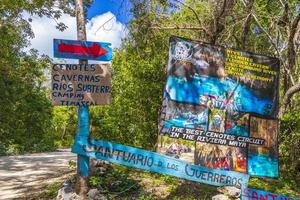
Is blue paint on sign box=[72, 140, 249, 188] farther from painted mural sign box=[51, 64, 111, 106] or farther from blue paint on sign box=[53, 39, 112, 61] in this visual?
blue paint on sign box=[53, 39, 112, 61]

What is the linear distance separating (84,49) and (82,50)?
0.04 meters

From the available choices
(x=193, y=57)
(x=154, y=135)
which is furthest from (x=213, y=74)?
(x=154, y=135)

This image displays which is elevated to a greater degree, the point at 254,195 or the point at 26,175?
the point at 254,195

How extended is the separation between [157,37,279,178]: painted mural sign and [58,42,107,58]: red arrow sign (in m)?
1.68

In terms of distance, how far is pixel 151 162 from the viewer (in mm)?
6734

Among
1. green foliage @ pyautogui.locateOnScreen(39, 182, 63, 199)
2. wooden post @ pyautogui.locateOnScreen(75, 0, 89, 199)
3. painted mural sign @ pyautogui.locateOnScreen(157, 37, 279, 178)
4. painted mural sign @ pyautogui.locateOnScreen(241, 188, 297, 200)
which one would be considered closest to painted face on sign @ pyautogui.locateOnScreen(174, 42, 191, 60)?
painted mural sign @ pyautogui.locateOnScreen(157, 37, 279, 178)

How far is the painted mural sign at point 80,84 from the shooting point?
21.2 ft

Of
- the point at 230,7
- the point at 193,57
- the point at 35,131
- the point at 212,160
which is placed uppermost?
the point at 230,7

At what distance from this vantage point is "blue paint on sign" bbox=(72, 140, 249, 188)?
21.7ft

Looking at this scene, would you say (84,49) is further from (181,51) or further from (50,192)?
(50,192)

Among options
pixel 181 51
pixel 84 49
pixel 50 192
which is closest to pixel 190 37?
pixel 181 51

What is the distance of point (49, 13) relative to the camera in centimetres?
1414

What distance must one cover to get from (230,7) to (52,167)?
714 cm

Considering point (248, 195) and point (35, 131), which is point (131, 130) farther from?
point (35, 131)
